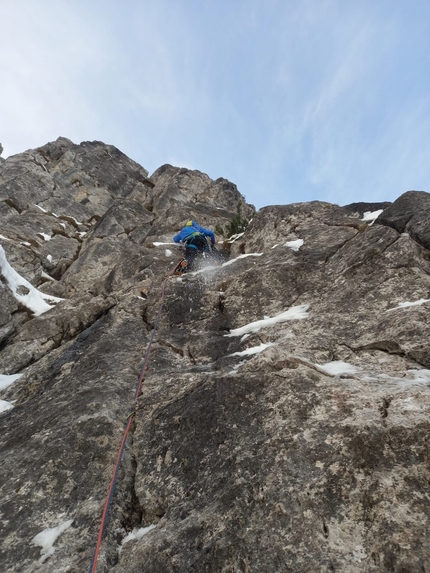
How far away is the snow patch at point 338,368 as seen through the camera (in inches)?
264

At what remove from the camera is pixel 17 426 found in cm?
796

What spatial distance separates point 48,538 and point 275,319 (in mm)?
6280

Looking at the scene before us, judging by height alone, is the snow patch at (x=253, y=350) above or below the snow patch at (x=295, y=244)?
below

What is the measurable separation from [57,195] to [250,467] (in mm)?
26980

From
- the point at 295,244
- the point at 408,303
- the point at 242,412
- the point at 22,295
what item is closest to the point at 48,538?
the point at 242,412

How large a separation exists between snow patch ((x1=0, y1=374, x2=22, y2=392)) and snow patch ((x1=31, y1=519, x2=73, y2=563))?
17.5 ft

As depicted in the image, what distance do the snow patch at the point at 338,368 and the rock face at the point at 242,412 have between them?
0.11 ft

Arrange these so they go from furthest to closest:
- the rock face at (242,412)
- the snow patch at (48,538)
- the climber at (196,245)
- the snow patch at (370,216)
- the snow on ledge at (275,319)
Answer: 1. the climber at (196,245)
2. the snow patch at (370,216)
3. the snow on ledge at (275,319)
4. the snow patch at (48,538)
5. the rock face at (242,412)

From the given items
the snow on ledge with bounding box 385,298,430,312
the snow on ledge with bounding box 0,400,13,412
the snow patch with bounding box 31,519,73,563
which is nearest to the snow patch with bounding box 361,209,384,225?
the snow on ledge with bounding box 385,298,430,312

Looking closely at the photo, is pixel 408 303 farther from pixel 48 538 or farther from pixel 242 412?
pixel 48 538

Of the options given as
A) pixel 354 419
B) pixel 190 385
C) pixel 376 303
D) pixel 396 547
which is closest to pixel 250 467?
pixel 354 419

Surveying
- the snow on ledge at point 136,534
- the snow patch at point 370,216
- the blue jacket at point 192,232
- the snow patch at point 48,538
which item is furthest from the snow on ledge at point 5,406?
the snow patch at point 370,216

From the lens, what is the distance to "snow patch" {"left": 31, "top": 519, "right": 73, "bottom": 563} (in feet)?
17.1

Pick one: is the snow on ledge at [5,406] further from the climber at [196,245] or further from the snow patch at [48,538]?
the climber at [196,245]
